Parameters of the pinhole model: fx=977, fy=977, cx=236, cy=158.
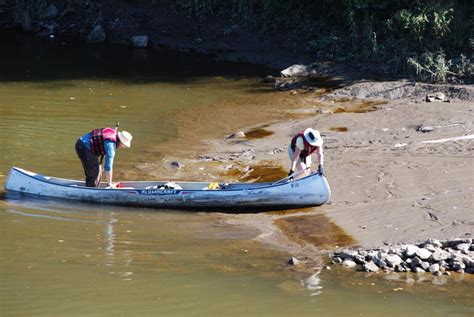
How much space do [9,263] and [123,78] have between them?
13746mm

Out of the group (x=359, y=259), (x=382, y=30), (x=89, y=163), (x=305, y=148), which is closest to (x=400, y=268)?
(x=359, y=259)

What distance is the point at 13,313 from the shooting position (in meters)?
11.2

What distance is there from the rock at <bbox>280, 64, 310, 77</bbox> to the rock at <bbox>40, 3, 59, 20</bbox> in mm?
9262

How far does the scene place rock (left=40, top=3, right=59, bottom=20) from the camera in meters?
31.6

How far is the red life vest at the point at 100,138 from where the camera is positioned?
15.3 metres

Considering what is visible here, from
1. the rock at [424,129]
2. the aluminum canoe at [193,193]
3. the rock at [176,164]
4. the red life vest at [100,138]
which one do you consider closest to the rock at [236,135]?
the rock at [176,164]

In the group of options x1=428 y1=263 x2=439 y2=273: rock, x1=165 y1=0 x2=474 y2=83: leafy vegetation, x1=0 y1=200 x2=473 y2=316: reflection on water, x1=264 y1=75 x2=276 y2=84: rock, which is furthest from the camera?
x1=264 y1=75 x2=276 y2=84: rock

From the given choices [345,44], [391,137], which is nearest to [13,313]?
[391,137]

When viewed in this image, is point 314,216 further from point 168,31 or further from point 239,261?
point 168,31

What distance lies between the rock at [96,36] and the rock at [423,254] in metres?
19.0

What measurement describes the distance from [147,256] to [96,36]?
58.1 feet

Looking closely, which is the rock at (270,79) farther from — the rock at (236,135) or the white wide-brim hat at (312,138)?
the white wide-brim hat at (312,138)

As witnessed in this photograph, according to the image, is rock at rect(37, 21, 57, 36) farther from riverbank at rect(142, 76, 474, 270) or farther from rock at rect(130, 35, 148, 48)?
riverbank at rect(142, 76, 474, 270)

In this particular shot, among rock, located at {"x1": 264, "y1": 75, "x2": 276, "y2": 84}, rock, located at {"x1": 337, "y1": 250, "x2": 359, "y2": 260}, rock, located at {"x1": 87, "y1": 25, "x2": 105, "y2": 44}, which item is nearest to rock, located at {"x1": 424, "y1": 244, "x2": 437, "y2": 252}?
rock, located at {"x1": 337, "y1": 250, "x2": 359, "y2": 260}
